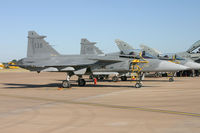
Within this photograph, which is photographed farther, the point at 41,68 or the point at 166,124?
the point at 41,68

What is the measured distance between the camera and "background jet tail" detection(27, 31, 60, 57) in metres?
21.1

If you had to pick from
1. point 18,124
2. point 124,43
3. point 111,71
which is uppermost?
point 124,43

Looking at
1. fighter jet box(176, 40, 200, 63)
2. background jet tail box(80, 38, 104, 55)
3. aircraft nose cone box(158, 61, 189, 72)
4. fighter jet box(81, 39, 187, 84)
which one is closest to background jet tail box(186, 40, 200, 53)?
fighter jet box(176, 40, 200, 63)

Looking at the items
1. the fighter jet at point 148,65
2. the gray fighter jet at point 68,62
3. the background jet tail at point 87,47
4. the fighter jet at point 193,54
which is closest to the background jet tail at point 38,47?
the gray fighter jet at point 68,62

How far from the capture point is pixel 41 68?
19266 millimetres

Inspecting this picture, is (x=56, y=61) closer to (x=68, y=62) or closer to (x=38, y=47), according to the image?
(x=68, y=62)

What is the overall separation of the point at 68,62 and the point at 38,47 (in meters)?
3.37

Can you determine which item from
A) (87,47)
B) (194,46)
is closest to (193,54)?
(194,46)

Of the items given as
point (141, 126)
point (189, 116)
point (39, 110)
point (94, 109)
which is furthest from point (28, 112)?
point (189, 116)

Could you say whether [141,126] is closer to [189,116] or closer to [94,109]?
[189,116]

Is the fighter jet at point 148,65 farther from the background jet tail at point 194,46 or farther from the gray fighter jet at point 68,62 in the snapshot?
the background jet tail at point 194,46

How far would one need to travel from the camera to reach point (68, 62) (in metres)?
19.4

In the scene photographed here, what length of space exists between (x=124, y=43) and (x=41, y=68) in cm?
1829

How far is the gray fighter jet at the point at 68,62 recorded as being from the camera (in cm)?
1779
